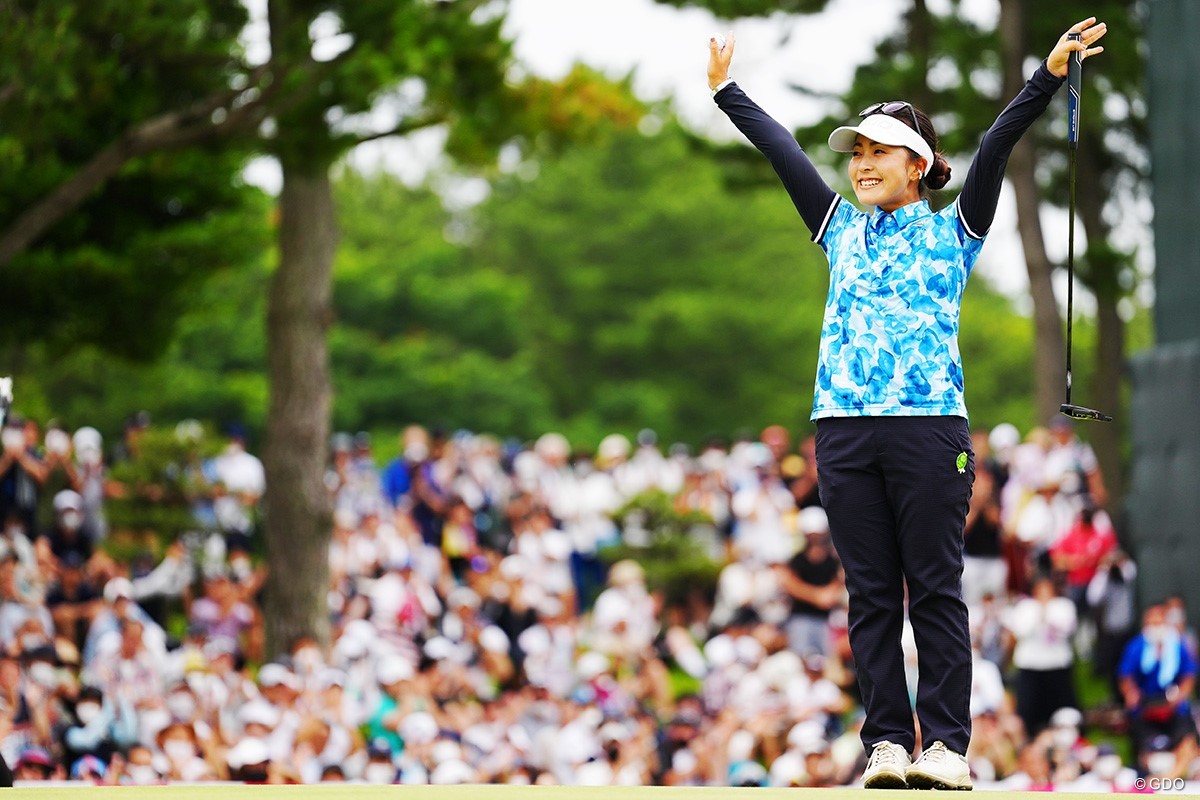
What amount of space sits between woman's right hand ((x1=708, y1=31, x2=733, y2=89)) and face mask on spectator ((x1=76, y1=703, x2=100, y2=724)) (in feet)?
26.7

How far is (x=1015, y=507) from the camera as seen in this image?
14375mm

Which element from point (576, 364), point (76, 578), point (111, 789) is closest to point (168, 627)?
point (76, 578)

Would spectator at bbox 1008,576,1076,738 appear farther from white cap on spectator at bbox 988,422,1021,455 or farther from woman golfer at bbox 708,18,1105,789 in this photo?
woman golfer at bbox 708,18,1105,789

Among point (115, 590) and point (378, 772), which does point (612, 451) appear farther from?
point (378, 772)

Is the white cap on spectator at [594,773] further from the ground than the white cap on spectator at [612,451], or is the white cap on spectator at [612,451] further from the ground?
the white cap on spectator at [612,451]

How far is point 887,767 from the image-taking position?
4.27 m

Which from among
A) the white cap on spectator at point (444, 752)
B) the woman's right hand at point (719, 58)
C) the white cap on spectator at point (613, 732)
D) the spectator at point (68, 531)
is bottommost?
the white cap on spectator at point (613, 732)

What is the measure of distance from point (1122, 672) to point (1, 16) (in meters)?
8.51

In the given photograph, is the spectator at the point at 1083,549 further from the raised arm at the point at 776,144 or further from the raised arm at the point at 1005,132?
the raised arm at the point at 1005,132

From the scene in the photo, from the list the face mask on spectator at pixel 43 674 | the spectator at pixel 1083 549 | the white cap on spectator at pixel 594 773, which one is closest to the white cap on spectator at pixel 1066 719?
the spectator at pixel 1083 549

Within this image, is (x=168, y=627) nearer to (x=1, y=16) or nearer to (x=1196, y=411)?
(x=1, y=16)

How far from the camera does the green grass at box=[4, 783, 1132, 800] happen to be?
3.65 metres

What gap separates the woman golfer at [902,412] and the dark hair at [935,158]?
1 cm
